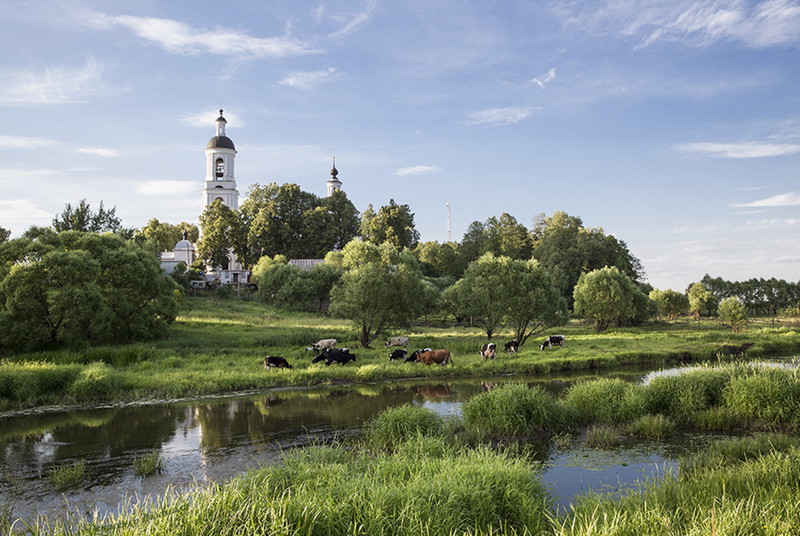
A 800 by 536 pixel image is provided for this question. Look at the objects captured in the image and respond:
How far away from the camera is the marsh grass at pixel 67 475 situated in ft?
40.0

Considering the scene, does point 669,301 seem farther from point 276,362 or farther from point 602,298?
point 276,362

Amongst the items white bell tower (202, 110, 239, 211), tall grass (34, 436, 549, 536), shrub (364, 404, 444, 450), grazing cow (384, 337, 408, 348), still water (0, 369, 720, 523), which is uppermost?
white bell tower (202, 110, 239, 211)

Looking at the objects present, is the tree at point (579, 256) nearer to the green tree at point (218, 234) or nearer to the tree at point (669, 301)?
the tree at point (669, 301)

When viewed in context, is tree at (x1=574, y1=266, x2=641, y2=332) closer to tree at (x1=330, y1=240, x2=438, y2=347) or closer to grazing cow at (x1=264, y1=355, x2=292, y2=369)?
tree at (x1=330, y1=240, x2=438, y2=347)

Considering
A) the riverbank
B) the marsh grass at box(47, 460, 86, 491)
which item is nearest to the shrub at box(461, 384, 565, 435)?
the marsh grass at box(47, 460, 86, 491)

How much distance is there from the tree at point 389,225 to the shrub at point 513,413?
66409 mm

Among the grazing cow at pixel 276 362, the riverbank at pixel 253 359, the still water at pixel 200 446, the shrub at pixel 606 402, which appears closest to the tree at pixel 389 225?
the riverbank at pixel 253 359

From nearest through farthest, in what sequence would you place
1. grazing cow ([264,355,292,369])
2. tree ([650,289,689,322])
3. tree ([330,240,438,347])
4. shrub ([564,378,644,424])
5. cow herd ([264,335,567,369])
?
1. shrub ([564,378,644,424])
2. grazing cow ([264,355,292,369])
3. cow herd ([264,335,567,369])
4. tree ([330,240,438,347])
5. tree ([650,289,689,322])

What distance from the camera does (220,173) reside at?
9106cm

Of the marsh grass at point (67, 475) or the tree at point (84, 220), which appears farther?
the tree at point (84, 220)

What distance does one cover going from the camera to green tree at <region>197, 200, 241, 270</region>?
75438 millimetres

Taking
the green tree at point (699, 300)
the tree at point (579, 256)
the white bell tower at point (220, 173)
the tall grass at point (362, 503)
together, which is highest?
the white bell tower at point (220, 173)

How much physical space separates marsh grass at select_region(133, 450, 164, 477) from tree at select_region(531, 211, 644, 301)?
6203 centimetres

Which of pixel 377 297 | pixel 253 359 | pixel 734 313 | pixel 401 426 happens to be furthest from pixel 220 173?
pixel 401 426
